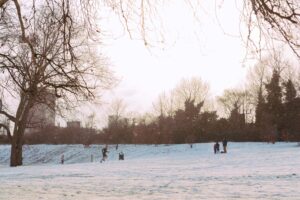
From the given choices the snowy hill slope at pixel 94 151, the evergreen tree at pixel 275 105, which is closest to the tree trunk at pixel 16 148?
the snowy hill slope at pixel 94 151

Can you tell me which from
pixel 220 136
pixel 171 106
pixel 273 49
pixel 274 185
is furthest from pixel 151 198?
pixel 171 106

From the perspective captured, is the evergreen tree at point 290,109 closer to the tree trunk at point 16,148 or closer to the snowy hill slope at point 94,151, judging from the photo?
the snowy hill slope at point 94,151

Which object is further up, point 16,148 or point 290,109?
point 290,109

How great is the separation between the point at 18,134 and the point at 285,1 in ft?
107

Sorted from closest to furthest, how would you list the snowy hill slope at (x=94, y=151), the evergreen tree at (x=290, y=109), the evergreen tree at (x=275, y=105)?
the snowy hill slope at (x=94, y=151) < the evergreen tree at (x=290, y=109) < the evergreen tree at (x=275, y=105)

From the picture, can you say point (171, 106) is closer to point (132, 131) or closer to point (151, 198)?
point (132, 131)

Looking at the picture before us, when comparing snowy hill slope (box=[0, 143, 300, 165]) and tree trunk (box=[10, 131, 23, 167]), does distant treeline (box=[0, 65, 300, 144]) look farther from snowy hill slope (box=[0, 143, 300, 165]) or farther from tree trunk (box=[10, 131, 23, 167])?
tree trunk (box=[10, 131, 23, 167])

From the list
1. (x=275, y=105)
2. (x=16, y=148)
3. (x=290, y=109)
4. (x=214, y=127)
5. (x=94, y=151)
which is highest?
(x=275, y=105)

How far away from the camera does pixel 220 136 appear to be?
62594mm

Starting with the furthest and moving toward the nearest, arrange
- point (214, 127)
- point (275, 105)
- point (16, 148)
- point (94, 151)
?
point (214, 127), point (94, 151), point (275, 105), point (16, 148)

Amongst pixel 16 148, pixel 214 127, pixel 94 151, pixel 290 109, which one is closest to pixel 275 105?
pixel 290 109

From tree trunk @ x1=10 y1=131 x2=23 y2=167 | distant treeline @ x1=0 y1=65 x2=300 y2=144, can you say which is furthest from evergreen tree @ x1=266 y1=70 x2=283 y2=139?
tree trunk @ x1=10 y1=131 x2=23 y2=167

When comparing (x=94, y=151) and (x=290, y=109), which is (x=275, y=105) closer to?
(x=290, y=109)

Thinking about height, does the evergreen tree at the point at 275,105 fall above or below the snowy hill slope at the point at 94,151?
above
